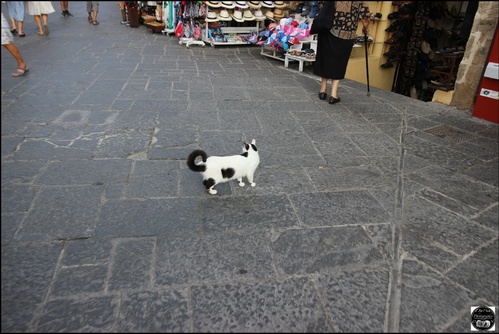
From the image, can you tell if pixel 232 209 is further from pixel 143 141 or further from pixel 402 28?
pixel 402 28

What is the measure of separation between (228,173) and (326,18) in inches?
120

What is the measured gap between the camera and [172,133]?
3.71 meters

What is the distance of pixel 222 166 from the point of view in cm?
254

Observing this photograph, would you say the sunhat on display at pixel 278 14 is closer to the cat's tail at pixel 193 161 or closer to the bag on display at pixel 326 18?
the bag on display at pixel 326 18

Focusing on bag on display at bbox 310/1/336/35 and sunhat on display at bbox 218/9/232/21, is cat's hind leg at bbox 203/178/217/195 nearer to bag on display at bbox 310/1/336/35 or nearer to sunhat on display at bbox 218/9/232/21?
bag on display at bbox 310/1/336/35

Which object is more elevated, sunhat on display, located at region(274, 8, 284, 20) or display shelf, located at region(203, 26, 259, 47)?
sunhat on display, located at region(274, 8, 284, 20)

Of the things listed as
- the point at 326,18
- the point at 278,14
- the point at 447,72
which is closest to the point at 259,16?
the point at 278,14

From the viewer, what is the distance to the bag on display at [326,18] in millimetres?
4500

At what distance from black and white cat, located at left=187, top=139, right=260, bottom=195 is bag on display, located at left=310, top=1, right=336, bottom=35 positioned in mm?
2718

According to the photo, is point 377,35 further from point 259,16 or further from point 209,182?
point 209,182

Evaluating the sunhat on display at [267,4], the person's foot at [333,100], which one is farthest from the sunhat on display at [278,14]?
the person's foot at [333,100]

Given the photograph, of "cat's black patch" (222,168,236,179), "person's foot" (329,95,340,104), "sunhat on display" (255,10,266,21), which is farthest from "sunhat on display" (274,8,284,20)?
"cat's black patch" (222,168,236,179)

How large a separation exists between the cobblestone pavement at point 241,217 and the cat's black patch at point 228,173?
20 centimetres

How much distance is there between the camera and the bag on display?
4.50 metres
